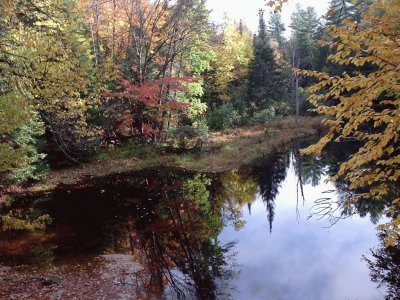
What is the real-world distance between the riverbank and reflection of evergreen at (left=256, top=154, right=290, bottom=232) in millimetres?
1210

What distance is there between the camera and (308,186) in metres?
19.8

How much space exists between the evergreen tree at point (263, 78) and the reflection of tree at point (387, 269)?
28.1 metres

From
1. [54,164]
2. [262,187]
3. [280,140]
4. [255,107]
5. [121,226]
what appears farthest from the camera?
[255,107]

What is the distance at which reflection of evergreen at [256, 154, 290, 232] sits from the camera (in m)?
16.8

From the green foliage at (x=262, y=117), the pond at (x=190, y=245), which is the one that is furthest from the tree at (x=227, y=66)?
the pond at (x=190, y=245)

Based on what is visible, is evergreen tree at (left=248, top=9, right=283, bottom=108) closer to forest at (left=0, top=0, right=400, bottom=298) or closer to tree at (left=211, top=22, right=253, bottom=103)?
forest at (left=0, top=0, right=400, bottom=298)

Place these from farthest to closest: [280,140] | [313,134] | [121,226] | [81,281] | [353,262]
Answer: [313,134], [280,140], [121,226], [353,262], [81,281]

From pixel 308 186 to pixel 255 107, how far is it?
19.0m

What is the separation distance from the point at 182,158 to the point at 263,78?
1861 centimetres

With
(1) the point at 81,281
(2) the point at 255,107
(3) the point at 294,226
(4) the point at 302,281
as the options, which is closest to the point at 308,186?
(3) the point at 294,226

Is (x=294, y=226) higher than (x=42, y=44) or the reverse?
the reverse

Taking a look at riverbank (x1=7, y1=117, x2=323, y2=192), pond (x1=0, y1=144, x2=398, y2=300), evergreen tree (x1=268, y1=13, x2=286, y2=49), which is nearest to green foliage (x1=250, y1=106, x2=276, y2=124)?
riverbank (x1=7, y1=117, x2=323, y2=192)

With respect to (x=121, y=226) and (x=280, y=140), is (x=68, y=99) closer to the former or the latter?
(x=121, y=226)

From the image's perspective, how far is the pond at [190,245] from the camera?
910 centimetres
